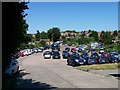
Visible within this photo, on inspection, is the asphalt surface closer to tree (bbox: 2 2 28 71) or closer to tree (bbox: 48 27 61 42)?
tree (bbox: 2 2 28 71)

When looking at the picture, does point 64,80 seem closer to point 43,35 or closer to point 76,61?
point 76,61

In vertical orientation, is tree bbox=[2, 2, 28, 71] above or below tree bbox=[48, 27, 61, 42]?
below

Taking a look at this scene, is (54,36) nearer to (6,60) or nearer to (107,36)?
(107,36)

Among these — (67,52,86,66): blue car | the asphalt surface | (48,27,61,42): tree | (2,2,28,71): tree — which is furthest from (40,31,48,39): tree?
(2,2,28,71): tree

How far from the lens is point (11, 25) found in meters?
13.3

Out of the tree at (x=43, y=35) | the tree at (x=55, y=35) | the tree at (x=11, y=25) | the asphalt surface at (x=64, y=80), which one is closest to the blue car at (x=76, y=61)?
the asphalt surface at (x=64, y=80)

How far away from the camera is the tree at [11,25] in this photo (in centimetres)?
1292

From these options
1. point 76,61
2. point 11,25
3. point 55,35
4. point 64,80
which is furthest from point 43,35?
point 11,25

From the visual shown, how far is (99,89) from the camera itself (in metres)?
19.6

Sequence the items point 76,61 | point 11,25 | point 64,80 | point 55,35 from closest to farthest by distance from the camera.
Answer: point 11,25 < point 64,80 < point 76,61 < point 55,35

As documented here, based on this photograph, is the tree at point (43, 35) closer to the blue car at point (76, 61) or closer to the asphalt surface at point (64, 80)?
the blue car at point (76, 61)

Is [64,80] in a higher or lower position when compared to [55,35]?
lower

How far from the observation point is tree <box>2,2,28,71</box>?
42.4 ft

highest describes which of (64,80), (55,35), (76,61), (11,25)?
(55,35)
